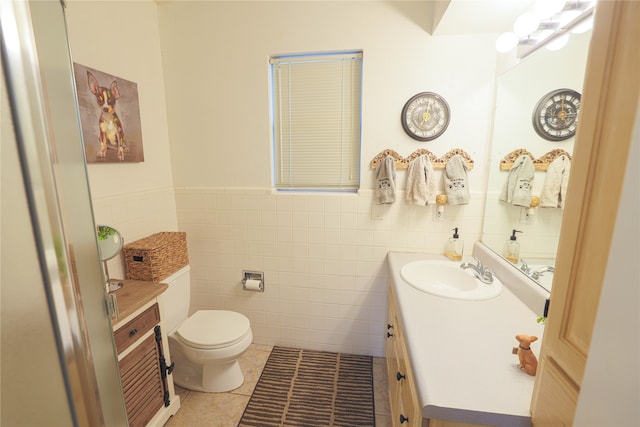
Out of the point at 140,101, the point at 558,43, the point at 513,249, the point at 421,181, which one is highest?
the point at 558,43

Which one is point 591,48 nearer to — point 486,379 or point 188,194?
point 486,379

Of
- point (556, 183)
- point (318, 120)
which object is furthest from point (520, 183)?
point (318, 120)

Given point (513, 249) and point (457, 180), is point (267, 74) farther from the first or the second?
point (513, 249)

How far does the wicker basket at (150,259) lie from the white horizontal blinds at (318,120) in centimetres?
89

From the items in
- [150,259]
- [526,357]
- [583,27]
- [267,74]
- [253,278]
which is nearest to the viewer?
[526,357]

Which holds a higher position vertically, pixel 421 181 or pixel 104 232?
pixel 421 181

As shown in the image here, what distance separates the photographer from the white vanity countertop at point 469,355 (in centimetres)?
73

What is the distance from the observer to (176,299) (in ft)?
5.85

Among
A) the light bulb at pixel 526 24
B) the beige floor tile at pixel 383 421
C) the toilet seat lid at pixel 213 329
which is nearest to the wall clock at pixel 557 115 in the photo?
the light bulb at pixel 526 24

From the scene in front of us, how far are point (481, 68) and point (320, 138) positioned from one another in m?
1.07

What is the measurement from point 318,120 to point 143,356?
1698 millimetres

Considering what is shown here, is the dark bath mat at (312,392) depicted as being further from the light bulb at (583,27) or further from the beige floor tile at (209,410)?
the light bulb at (583,27)

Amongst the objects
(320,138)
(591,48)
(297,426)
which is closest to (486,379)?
(591,48)

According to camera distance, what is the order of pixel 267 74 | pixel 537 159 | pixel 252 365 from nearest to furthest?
pixel 537 159, pixel 267 74, pixel 252 365
